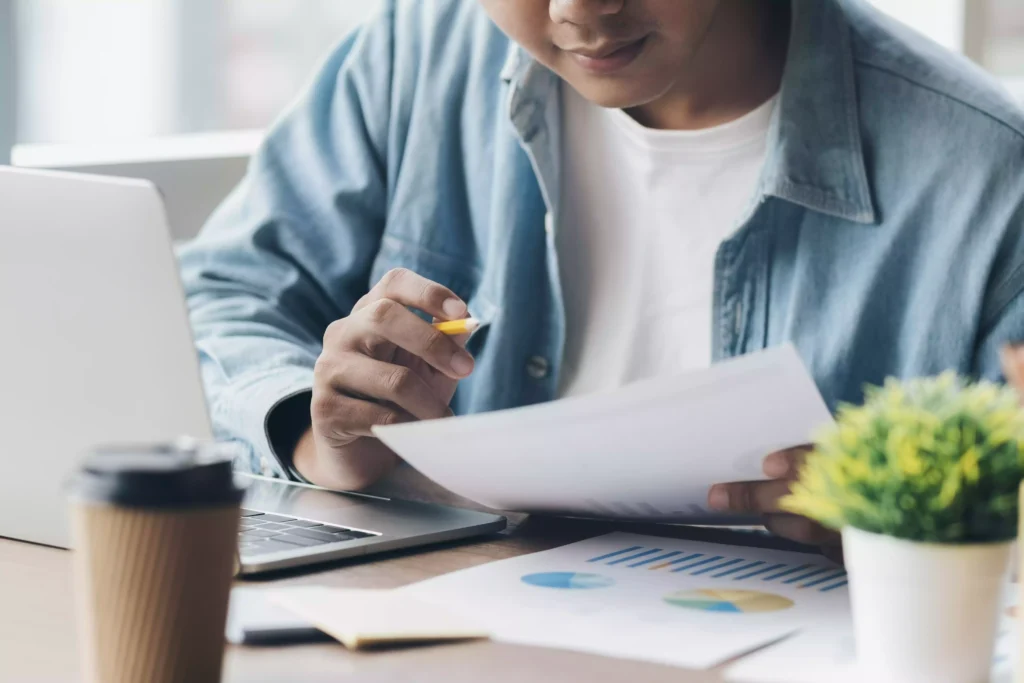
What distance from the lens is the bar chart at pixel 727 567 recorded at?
77 cm

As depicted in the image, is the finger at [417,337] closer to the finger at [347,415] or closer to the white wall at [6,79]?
the finger at [347,415]

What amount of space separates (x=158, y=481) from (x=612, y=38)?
703 millimetres

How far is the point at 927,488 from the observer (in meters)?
0.51

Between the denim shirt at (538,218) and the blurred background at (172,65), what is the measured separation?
263 millimetres

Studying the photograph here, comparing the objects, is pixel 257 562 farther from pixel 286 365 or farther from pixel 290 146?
pixel 290 146

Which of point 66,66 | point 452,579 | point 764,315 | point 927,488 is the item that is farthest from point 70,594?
point 66,66

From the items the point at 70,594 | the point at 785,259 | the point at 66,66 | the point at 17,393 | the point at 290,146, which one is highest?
the point at 66,66

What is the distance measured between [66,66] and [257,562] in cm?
125

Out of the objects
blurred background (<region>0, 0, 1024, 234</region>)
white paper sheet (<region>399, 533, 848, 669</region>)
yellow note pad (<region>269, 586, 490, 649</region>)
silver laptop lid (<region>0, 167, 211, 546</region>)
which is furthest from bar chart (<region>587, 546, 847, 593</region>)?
blurred background (<region>0, 0, 1024, 234</region>)

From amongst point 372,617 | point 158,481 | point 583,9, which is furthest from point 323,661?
point 583,9

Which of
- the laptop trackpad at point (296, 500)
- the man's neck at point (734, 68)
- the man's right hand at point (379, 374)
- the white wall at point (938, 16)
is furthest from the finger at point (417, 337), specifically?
the white wall at point (938, 16)

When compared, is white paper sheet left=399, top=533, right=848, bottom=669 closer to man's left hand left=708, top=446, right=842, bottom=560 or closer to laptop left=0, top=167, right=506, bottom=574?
man's left hand left=708, top=446, right=842, bottom=560

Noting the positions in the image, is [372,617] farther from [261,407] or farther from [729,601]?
[261,407]

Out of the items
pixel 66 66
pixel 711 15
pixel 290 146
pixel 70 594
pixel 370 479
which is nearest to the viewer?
pixel 70 594
